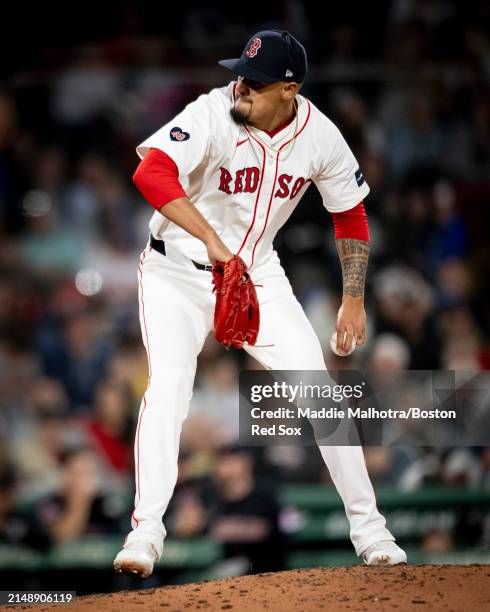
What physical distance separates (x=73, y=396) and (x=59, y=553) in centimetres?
88

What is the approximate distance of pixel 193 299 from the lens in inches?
118

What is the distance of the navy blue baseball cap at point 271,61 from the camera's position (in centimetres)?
288

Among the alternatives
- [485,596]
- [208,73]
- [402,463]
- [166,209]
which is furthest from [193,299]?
[208,73]

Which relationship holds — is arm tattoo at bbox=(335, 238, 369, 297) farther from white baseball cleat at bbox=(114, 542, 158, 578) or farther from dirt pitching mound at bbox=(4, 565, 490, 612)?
white baseball cleat at bbox=(114, 542, 158, 578)

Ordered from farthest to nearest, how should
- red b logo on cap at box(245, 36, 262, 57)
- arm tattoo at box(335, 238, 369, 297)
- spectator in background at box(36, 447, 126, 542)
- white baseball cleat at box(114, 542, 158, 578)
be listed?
spectator in background at box(36, 447, 126, 542) → arm tattoo at box(335, 238, 369, 297) → red b logo on cap at box(245, 36, 262, 57) → white baseball cleat at box(114, 542, 158, 578)

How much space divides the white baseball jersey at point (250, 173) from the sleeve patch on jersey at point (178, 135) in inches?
3.0

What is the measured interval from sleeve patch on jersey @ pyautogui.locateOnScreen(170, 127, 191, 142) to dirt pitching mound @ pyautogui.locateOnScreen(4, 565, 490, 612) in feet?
4.54

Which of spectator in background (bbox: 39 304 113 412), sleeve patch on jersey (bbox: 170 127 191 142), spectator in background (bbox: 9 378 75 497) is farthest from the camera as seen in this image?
spectator in background (bbox: 39 304 113 412)

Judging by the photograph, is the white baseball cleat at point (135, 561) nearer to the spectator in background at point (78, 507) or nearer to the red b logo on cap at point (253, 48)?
the red b logo on cap at point (253, 48)

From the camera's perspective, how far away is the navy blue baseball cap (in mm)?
2883

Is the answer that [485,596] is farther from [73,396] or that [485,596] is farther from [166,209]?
[73,396]

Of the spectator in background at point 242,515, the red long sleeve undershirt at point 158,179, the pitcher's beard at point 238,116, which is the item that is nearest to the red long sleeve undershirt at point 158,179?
the red long sleeve undershirt at point 158,179

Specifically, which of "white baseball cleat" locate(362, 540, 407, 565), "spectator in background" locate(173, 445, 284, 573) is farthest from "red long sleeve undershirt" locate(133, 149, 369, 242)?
"spectator in background" locate(173, 445, 284, 573)

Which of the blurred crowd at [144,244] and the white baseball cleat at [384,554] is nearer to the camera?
the white baseball cleat at [384,554]
